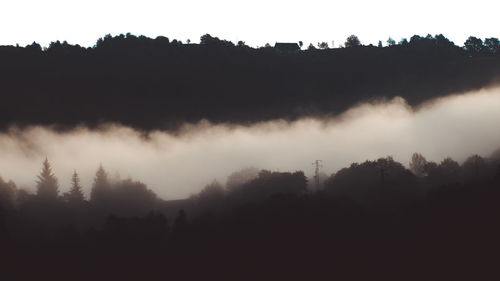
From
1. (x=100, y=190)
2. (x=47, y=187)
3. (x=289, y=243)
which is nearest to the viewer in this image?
(x=289, y=243)

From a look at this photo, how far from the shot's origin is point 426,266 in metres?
68.2

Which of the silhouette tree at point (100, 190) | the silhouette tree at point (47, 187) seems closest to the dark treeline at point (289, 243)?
the silhouette tree at point (100, 190)

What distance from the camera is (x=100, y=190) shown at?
181750 mm

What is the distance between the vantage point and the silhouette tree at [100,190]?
568ft

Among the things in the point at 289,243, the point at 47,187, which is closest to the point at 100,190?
the point at 47,187

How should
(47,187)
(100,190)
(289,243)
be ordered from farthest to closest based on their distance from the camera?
1. (100,190)
2. (47,187)
3. (289,243)

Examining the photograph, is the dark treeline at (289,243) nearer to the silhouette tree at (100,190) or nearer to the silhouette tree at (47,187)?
the silhouette tree at (100,190)

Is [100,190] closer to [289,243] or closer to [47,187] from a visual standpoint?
[47,187]

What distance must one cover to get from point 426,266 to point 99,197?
393 feet

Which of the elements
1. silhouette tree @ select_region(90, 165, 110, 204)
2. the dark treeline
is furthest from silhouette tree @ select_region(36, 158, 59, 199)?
the dark treeline

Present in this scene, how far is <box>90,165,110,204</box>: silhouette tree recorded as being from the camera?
17325cm

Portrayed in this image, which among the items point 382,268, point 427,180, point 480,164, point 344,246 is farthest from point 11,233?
point 480,164

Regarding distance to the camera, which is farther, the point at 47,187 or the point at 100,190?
the point at 100,190

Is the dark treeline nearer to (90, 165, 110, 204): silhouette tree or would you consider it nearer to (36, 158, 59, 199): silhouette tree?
(90, 165, 110, 204): silhouette tree
